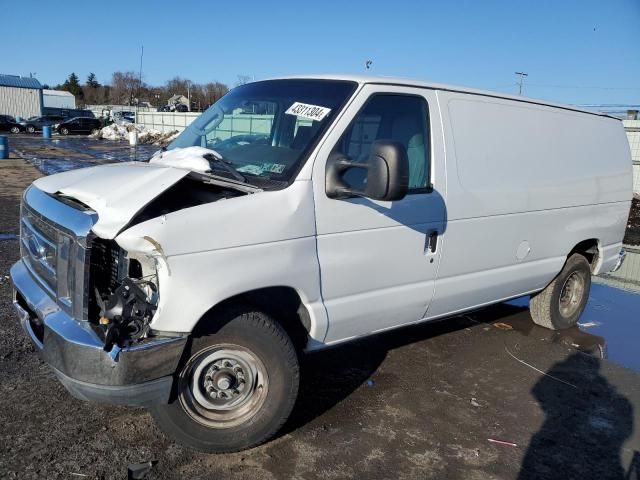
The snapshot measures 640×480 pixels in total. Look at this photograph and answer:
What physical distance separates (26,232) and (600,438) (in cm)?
410

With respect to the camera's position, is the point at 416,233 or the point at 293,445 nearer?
the point at 293,445

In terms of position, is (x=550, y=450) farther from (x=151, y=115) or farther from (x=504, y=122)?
(x=151, y=115)

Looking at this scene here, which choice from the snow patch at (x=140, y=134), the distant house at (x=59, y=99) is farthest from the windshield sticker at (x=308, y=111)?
the distant house at (x=59, y=99)

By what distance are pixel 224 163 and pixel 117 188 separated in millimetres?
741

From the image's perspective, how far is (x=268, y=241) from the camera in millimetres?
2975

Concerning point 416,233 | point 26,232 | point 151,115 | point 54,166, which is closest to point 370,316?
point 416,233

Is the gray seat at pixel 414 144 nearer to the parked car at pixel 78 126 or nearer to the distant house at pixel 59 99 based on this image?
the parked car at pixel 78 126

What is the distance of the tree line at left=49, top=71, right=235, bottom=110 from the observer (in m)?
76.6

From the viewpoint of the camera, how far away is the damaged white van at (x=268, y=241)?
270cm

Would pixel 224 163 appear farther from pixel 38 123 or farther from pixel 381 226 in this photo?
pixel 38 123

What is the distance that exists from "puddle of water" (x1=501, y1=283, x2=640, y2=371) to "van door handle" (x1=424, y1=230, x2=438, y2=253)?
2.50m

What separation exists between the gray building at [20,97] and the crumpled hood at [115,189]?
6599 cm

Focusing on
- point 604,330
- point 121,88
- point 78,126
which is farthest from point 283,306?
point 121,88

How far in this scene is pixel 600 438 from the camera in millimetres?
3678
